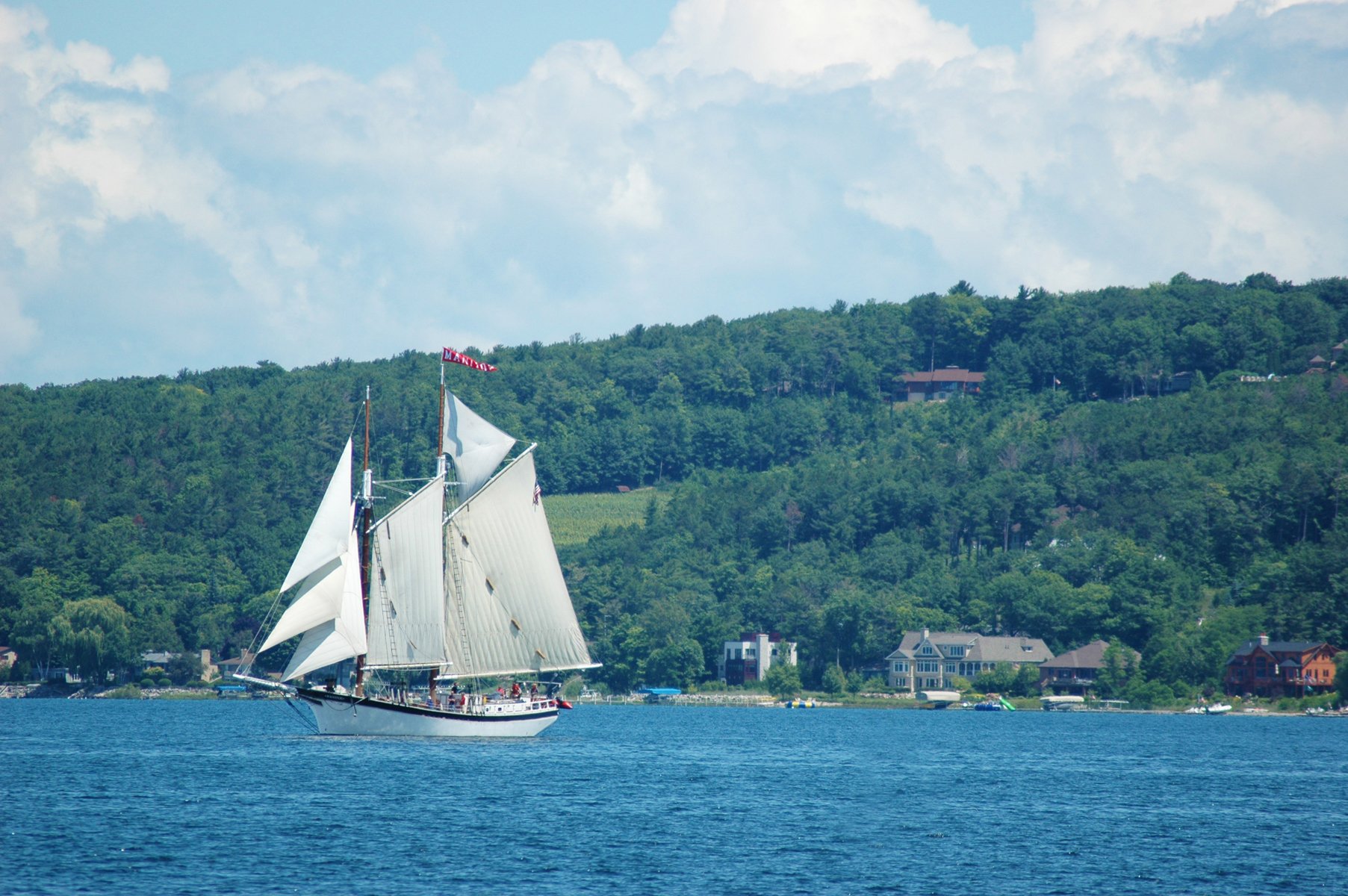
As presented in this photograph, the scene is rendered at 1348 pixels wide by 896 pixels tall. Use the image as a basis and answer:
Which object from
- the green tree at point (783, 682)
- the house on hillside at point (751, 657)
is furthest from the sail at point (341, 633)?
the house on hillside at point (751, 657)

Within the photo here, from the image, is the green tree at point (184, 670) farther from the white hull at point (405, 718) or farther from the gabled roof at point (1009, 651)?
the white hull at point (405, 718)

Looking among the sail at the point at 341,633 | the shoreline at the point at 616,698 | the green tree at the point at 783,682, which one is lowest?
the shoreline at the point at 616,698

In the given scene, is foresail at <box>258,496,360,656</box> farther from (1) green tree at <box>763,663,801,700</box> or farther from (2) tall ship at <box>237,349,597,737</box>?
(1) green tree at <box>763,663,801,700</box>

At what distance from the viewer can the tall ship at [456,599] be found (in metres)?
83.9

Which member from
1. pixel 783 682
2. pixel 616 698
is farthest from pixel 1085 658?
pixel 616 698

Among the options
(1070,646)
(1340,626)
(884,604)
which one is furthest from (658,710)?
(1340,626)

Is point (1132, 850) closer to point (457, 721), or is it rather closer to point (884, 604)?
point (457, 721)

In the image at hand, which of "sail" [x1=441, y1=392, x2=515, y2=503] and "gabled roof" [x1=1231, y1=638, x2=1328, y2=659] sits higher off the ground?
"sail" [x1=441, y1=392, x2=515, y2=503]

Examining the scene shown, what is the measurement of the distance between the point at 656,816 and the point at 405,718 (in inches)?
1239

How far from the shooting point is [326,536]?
77562mm

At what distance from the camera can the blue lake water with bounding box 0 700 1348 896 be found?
4434cm

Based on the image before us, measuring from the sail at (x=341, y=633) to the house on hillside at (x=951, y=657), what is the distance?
103 metres

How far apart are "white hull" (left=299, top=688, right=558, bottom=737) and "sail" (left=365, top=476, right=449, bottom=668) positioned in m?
Answer: 2.43

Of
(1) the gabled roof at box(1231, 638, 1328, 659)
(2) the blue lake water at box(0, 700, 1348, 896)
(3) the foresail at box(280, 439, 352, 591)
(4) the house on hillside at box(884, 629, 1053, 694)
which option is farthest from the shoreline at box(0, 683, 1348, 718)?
(3) the foresail at box(280, 439, 352, 591)
